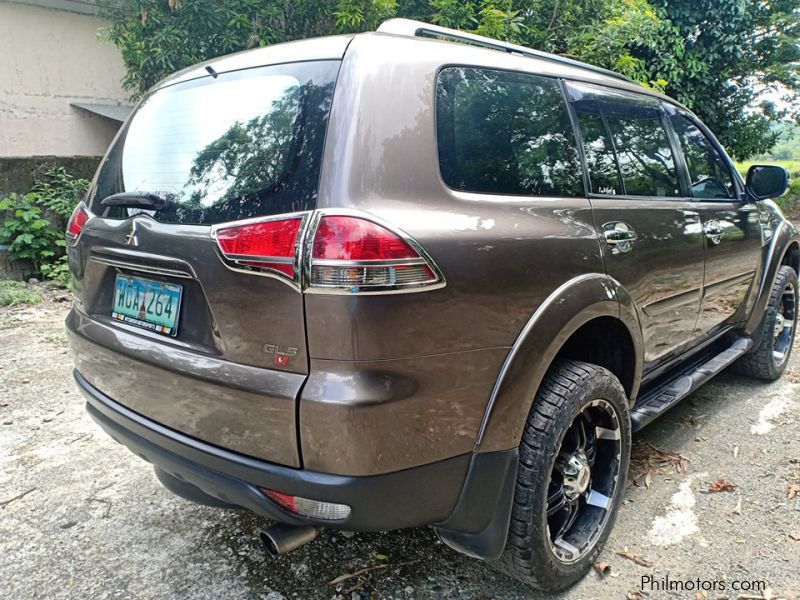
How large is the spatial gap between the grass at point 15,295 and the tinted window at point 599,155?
560 cm

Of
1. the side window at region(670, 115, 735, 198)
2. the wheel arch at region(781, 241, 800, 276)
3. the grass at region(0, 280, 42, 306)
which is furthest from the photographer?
the grass at region(0, 280, 42, 306)

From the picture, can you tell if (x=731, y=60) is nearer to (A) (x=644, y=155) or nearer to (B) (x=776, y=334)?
(B) (x=776, y=334)

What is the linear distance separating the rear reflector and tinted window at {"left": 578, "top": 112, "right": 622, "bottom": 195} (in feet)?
4.71

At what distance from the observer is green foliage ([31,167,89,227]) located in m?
6.48

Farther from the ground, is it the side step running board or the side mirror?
the side mirror

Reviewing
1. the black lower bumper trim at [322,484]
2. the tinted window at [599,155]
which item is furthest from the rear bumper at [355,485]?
the tinted window at [599,155]

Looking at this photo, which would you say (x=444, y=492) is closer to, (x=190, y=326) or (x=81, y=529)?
(x=190, y=326)

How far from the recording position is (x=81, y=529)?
7.71ft

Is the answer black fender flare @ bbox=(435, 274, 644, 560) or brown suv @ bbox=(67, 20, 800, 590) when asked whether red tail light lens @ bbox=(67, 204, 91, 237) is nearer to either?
brown suv @ bbox=(67, 20, 800, 590)

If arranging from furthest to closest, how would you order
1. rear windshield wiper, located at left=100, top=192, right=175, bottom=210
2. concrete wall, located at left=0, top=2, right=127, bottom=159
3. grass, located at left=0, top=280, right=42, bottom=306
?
concrete wall, located at left=0, top=2, right=127, bottom=159 → grass, located at left=0, top=280, right=42, bottom=306 → rear windshield wiper, located at left=100, top=192, right=175, bottom=210

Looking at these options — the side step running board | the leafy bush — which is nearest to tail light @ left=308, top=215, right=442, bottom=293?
the side step running board

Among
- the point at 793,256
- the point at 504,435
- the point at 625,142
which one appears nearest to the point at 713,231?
the point at 625,142

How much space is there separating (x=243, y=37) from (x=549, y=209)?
5.70 meters

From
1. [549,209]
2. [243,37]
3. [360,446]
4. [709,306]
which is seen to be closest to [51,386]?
[360,446]
